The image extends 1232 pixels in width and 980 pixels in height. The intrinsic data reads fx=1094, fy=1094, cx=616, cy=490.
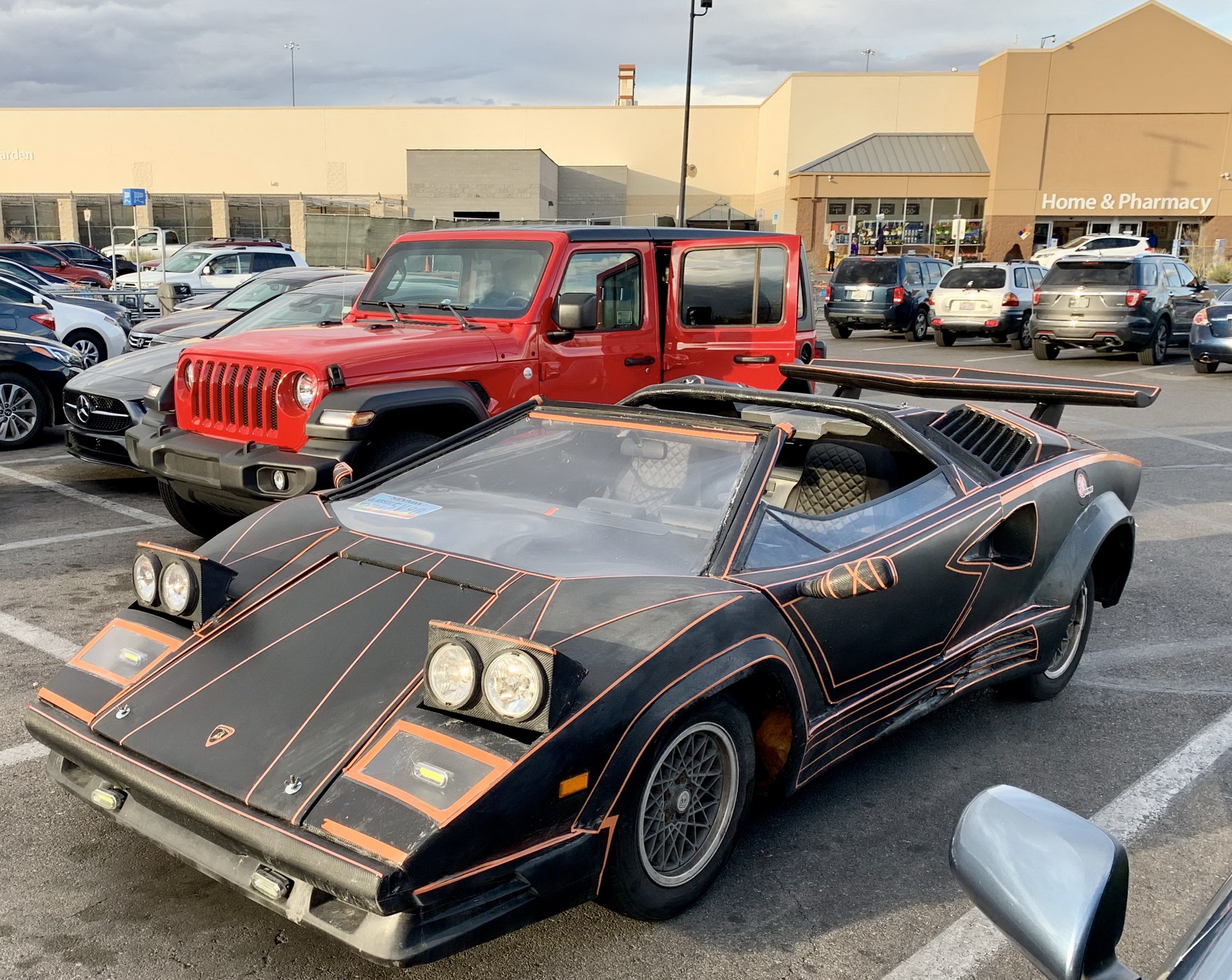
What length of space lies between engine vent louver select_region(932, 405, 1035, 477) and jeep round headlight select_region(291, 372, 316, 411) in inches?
131

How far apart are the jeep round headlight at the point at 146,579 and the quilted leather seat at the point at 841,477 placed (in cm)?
226

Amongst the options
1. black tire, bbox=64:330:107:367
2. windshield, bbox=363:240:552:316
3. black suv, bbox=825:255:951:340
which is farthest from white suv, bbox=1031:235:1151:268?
windshield, bbox=363:240:552:316

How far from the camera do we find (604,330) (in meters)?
7.29

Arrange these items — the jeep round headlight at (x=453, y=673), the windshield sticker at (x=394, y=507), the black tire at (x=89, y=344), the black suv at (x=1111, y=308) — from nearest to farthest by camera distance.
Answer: the jeep round headlight at (x=453, y=673) → the windshield sticker at (x=394, y=507) → the black tire at (x=89, y=344) → the black suv at (x=1111, y=308)

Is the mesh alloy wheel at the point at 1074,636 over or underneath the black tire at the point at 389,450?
underneath

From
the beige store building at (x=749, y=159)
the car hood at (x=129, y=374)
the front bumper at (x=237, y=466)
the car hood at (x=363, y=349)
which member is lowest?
the front bumper at (x=237, y=466)

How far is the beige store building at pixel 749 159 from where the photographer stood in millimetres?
43219

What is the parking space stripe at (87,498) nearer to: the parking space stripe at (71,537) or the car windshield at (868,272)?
the parking space stripe at (71,537)

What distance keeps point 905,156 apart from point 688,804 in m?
47.4

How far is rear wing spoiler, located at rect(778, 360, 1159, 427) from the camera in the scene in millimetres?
4832

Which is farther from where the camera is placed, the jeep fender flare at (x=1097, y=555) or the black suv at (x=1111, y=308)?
the black suv at (x=1111, y=308)

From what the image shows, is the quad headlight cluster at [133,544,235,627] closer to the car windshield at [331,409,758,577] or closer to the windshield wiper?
the car windshield at [331,409,758,577]

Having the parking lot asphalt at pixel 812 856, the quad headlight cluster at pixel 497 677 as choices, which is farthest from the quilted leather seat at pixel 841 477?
the quad headlight cluster at pixel 497 677

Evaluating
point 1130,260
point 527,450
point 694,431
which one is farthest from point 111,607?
point 1130,260
